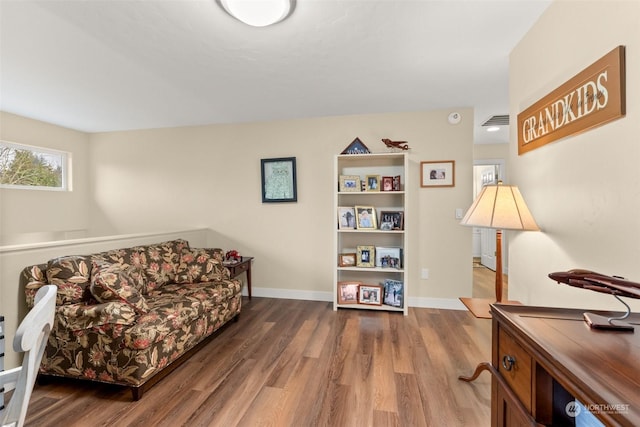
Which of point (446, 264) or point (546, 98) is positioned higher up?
point (546, 98)

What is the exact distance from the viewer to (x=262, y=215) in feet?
12.3

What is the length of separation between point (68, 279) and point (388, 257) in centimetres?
285

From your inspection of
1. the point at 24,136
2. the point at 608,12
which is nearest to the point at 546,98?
the point at 608,12

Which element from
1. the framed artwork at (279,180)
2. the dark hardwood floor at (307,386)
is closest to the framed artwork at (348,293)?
the dark hardwood floor at (307,386)

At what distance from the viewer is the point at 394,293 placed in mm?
3174

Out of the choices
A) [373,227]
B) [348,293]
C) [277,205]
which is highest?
[277,205]

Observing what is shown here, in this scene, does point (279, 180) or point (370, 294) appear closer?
point (370, 294)

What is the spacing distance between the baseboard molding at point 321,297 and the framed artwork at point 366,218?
3.26 ft

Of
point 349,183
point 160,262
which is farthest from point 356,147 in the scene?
point 160,262

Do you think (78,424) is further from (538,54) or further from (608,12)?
(538,54)

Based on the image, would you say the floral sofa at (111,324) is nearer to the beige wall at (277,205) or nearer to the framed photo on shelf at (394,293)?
the beige wall at (277,205)

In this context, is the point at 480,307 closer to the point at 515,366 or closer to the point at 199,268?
the point at 515,366

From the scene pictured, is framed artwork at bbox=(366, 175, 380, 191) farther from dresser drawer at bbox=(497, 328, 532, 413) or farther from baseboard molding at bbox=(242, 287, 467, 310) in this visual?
dresser drawer at bbox=(497, 328, 532, 413)

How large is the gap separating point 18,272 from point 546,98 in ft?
11.4
